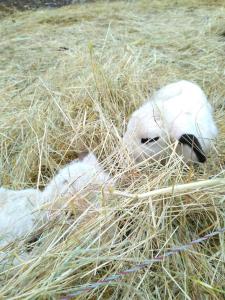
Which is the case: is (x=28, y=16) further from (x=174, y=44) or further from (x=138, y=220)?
(x=138, y=220)

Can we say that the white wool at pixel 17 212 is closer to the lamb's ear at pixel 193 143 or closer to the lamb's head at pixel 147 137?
the lamb's head at pixel 147 137

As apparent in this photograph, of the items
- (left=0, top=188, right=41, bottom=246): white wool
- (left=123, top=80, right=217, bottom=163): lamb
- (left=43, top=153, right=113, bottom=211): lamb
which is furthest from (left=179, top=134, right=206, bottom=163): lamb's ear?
(left=0, top=188, right=41, bottom=246): white wool

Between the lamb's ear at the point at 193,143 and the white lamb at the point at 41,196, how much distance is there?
0.40 metres

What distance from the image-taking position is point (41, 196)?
202cm

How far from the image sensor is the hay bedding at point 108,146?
1.59m

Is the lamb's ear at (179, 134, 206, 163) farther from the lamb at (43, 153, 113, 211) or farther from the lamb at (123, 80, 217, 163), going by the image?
the lamb at (43, 153, 113, 211)

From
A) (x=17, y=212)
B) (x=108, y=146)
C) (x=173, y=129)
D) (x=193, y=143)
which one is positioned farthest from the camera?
(x=108, y=146)

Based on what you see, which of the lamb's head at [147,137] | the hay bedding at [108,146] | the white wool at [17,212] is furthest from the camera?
the lamb's head at [147,137]

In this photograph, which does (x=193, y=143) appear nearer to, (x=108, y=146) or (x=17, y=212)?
(x=108, y=146)

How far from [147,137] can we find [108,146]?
0.67 feet

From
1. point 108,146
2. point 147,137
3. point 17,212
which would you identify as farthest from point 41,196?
point 147,137

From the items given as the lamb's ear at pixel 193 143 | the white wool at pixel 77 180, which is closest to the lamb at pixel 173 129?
the lamb's ear at pixel 193 143

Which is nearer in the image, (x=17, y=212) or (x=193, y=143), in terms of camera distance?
(x=17, y=212)

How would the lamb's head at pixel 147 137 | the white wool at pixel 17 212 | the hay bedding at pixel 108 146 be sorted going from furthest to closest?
the lamb's head at pixel 147 137, the white wool at pixel 17 212, the hay bedding at pixel 108 146
